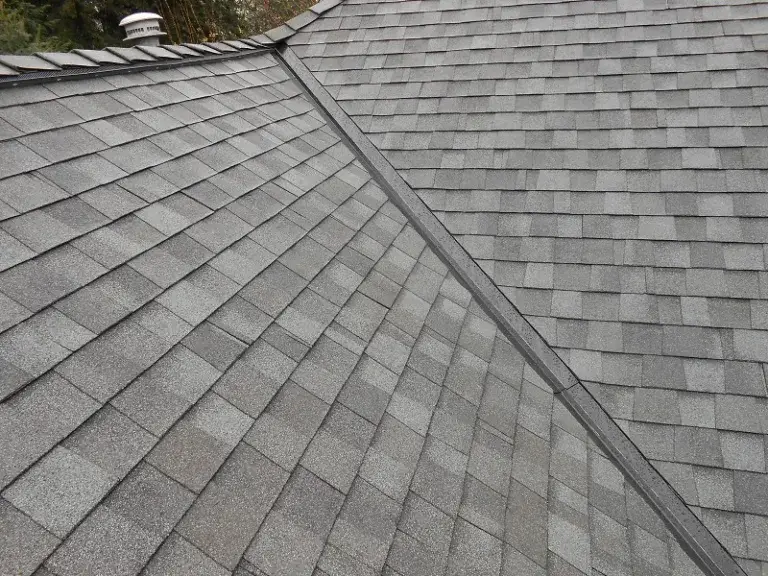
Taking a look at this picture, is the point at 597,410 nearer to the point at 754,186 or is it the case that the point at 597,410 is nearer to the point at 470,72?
the point at 754,186

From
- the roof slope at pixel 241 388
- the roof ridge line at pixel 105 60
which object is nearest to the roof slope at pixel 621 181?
the roof slope at pixel 241 388

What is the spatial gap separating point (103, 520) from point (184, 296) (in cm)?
133

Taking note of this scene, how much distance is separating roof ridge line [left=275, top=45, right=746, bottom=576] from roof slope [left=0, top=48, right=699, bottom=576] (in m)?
0.14

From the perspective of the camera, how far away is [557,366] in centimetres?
459

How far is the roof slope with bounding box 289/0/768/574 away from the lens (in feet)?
13.9

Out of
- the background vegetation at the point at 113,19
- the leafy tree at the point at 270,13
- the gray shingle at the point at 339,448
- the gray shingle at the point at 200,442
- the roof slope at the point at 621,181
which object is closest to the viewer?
the gray shingle at the point at 200,442

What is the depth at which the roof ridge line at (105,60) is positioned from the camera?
374cm

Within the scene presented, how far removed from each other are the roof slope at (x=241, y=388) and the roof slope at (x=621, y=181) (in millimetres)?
598

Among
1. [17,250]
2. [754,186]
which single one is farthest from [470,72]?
[17,250]

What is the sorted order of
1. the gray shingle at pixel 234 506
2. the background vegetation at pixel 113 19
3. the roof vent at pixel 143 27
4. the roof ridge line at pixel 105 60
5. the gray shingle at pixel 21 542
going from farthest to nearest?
the background vegetation at pixel 113 19 → the roof vent at pixel 143 27 → the roof ridge line at pixel 105 60 → the gray shingle at pixel 234 506 → the gray shingle at pixel 21 542

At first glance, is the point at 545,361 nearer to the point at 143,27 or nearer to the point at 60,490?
the point at 60,490

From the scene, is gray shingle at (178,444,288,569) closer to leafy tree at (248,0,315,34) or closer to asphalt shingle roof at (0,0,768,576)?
asphalt shingle roof at (0,0,768,576)

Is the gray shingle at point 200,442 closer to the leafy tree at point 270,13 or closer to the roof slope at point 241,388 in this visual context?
the roof slope at point 241,388

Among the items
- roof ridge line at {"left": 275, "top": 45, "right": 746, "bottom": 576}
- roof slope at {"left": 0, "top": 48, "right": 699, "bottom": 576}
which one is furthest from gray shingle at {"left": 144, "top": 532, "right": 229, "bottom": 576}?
roof ridge line at {"left": 275, "top": 45, "right": 746, "bottom": 576}
